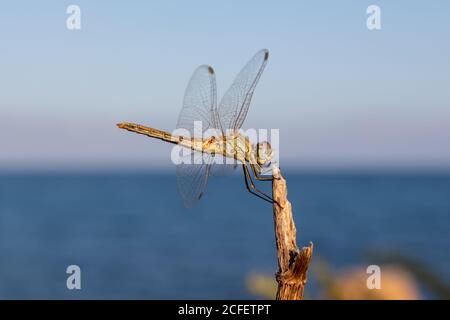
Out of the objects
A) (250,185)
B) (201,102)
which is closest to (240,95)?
(201,102)

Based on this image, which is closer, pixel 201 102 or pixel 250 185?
pixel 250 185

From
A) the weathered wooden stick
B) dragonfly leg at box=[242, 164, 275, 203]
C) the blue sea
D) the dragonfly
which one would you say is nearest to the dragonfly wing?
the dragonfly

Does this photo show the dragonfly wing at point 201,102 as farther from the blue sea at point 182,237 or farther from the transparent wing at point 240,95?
the blue sea at point 182,237

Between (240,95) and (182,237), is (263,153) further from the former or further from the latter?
(182,237)

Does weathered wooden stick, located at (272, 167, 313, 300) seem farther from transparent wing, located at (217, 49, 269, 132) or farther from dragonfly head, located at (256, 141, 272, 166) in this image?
transparent wing, located at (217, 49, 269, 132)

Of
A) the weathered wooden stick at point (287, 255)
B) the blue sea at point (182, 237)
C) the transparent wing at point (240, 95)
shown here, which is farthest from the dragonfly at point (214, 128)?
the blue sea at point (182, 237)
